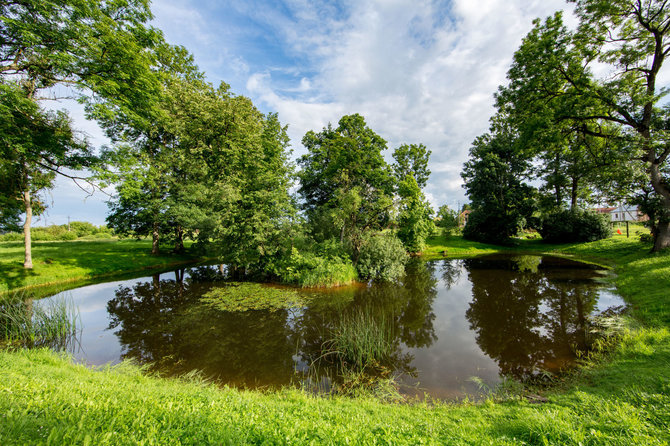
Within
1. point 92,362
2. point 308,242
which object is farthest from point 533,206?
point 92,362

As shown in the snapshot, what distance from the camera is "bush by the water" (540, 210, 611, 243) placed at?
82.6 ft

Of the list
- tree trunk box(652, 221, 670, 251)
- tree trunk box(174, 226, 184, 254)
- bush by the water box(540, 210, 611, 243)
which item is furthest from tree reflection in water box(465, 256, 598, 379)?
tree trunk box(174, 226, 184, 254)

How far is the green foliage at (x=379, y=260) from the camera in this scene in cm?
1684

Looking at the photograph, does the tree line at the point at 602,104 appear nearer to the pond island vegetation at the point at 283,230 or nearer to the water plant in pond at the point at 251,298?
the pond island vegetation at the point at 283,230

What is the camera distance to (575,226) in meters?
26.5

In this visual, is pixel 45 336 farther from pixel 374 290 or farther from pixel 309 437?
pixel 374 290

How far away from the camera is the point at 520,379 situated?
593 centimetres

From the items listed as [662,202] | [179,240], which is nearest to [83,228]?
[179,240]

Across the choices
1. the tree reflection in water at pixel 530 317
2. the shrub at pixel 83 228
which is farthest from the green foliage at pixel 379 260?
the shrub at pixel 83 228

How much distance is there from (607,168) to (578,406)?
1897 cm

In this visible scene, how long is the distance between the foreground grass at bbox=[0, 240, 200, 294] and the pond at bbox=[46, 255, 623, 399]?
244 centimetres

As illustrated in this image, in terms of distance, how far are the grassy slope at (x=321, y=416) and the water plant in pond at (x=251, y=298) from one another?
260 inches

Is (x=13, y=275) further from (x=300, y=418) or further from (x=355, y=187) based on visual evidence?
(x=355, y=187)

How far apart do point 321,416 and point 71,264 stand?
22526 mm
